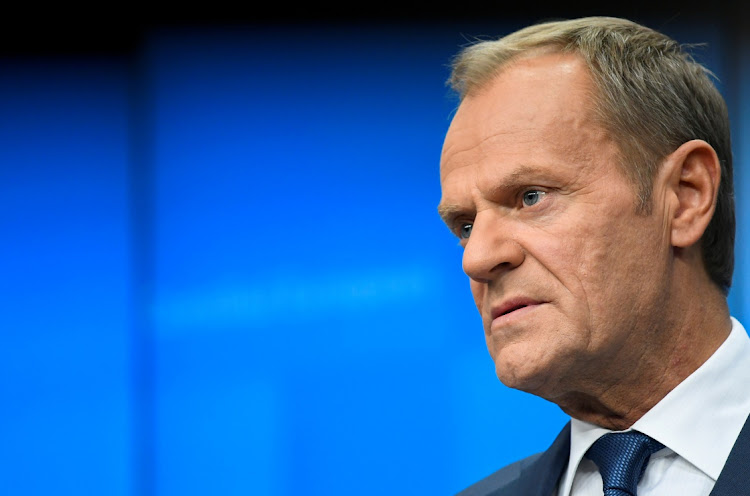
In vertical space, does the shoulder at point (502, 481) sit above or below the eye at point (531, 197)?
below

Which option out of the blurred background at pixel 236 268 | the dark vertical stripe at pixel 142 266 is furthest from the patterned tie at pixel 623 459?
the dark vertical stripe at pixel 142 266

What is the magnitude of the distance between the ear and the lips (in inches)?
8.8

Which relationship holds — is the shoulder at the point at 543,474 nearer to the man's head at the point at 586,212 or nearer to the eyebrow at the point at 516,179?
the man's head at the point at 586,212

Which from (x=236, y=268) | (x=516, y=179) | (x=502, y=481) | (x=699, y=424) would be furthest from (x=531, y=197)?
(x=236, y=268)

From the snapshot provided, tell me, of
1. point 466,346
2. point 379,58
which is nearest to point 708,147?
point 466,346

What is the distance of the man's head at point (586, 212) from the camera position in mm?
1176

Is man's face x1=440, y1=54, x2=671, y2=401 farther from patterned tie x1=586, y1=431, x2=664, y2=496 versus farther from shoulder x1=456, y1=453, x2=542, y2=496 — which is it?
shoulder x1=456, y1=453, x2=542, y2=496

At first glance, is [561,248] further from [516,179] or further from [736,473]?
[736,473]

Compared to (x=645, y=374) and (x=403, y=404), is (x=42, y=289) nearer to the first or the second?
(x=403, y=404)

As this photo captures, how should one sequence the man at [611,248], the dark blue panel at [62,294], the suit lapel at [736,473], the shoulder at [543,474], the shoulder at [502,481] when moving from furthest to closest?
the dark blue panel at [62,294]
the shoulder at [502,481]
the shoulder at [543,474]
the man at [611,248]
the suit lapel at [736,473]

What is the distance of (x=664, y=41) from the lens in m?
1.32

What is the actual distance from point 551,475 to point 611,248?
0.39 meters

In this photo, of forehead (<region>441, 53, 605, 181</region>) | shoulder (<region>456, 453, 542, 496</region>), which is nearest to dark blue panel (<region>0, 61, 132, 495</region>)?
shoulder (<region>456, 453, 542, 496</region>)

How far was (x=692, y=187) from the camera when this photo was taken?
4.09ft
